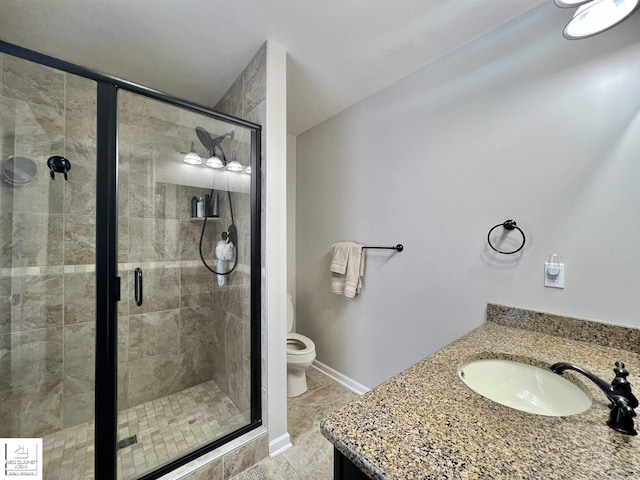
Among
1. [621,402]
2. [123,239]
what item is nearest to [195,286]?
[123,239]

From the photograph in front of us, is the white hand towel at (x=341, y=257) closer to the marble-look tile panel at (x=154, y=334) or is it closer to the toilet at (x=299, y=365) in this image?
the toilet at (x=299, y=365)

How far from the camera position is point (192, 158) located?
1.76m

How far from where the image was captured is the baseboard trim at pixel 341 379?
6.96 feet

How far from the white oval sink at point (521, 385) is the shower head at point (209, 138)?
68.6 inches

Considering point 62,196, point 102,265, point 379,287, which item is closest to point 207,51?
point 62,196

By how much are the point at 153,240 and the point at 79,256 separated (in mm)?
449

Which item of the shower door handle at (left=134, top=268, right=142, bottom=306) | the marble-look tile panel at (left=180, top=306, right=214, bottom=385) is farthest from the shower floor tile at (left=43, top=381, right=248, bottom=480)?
the shower door handle at (left=134, top=268, right=142, bottom=306)

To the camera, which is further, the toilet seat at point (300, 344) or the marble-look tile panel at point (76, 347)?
the toilet seat at point (300, 344)

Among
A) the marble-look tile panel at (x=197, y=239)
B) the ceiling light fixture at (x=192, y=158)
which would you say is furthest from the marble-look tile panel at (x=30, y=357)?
the ceiling light fixture at (x=192, y=158)

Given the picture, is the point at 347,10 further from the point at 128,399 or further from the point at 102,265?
the point at 128,399

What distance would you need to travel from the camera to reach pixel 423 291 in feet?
5.57

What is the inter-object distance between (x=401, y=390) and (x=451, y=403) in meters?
0.13

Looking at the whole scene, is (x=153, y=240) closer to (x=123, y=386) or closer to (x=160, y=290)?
(x=160, y=290)

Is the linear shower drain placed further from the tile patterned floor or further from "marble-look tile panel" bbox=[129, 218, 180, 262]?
"marble-look tile panel" bbox=[129, 218, 180, 262]
